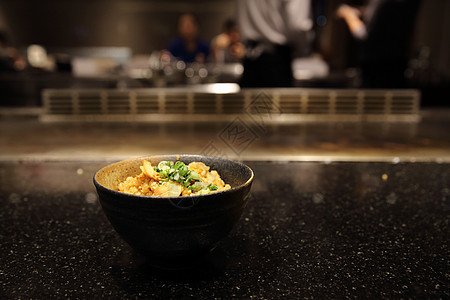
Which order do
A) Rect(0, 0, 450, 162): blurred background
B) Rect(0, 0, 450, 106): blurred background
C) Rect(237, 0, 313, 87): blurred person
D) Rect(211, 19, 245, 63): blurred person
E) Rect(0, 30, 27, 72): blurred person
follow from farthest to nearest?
1. Rect(0, 0, 450, 106): blurred background
2. Rect(211, 19, 245, 63): blurred person
3. Rect(0, 30, 27, 72): blurred person
4. Rect(237, 0, 313, 87): blurred person
5. Rect(0, 0, 450, 162): blurred background

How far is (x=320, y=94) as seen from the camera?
7.22 feet

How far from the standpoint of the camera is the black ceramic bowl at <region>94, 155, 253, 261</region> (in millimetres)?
488

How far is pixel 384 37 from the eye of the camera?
207 centimetres

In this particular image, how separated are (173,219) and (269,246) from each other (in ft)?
0.79

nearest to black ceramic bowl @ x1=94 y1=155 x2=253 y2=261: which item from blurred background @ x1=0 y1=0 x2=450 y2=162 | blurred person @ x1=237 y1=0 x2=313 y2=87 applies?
blurred background @ x1=0 y1=0 x2=450 y2=162

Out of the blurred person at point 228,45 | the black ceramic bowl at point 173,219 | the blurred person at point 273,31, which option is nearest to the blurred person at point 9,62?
the blurred person at point 228,45

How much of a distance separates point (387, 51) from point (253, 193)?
5.17 ft

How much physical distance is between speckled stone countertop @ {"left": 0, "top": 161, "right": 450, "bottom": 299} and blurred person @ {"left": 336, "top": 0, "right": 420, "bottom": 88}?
125 cm

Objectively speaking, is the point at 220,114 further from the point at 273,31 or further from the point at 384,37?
the point at 384,37

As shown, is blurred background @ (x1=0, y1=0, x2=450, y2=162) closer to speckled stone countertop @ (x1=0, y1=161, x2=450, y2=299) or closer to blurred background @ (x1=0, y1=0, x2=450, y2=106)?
speckled stone countertop @ (x1=0, y1=161, x2=450, y2=299)

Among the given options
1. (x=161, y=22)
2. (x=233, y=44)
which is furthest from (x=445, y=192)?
(x=161, y=22)

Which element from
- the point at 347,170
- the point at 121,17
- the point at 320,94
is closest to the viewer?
the point at 347,170

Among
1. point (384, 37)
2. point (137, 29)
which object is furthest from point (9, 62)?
point (384, 37)

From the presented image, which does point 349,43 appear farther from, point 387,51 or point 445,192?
point 445,192
